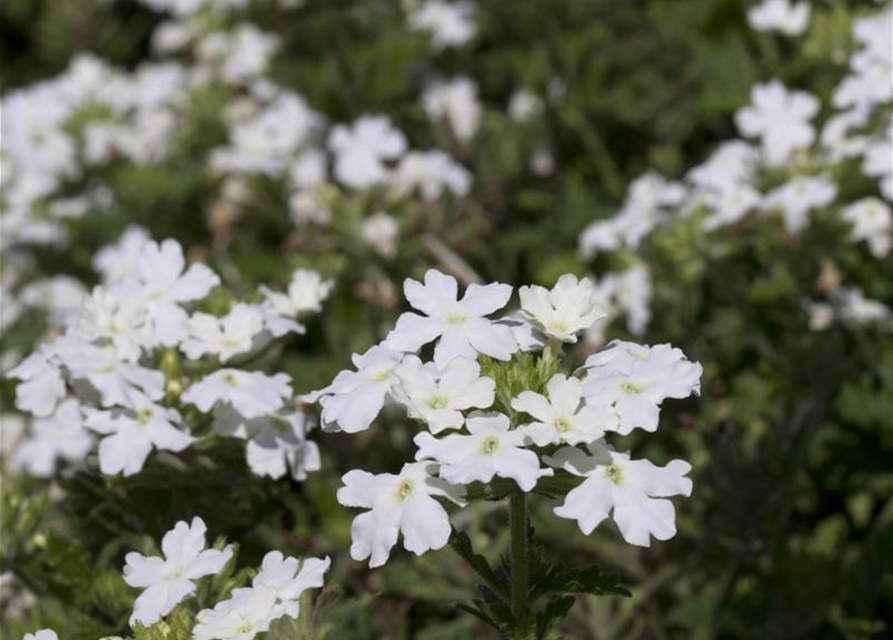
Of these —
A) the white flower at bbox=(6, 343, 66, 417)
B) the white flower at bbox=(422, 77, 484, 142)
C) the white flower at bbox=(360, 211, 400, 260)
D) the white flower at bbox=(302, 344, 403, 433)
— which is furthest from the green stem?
the white flower at bbox=(422, 77, 484, 142)

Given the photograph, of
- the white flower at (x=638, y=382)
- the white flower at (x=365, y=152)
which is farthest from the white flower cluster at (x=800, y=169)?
the white flower at (x=638, y=382)

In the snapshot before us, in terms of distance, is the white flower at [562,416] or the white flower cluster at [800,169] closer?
the white flower at [562,416]

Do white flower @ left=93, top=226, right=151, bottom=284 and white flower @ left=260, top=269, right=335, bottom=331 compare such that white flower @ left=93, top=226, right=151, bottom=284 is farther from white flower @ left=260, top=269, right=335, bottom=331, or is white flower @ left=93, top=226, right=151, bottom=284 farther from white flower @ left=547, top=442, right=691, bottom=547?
white flower @ left=547, top=442, right=691, bottom=547

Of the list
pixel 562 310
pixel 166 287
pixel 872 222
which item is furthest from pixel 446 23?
pixel 562 310

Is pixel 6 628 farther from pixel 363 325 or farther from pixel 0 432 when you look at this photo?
pixel 363 325

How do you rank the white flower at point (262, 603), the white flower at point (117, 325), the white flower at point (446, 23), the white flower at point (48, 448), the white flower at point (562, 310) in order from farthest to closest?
the white flower at point (446, 23)
the white flower at point (48, 448)
the white flower at point (117, 325)
the white flower at point (562, 310)
the white flower at point (262, 603)

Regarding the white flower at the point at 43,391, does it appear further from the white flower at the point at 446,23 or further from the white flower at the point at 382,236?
the white flower at the point at 446,23
